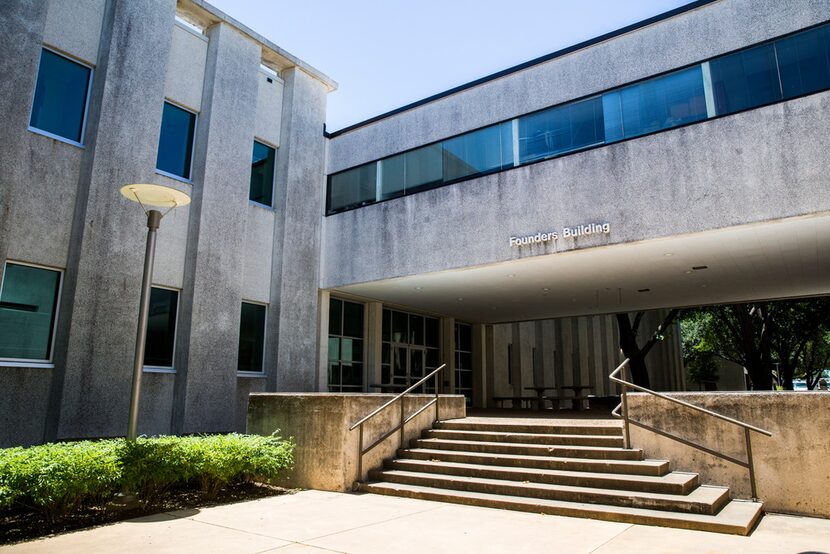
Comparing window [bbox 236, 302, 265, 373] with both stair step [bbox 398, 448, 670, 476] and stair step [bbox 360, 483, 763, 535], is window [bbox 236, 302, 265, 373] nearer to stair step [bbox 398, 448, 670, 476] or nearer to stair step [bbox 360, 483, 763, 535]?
stair step [bbox 398, 448, 670, 476]

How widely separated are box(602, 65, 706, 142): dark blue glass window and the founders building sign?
1923 millimetres

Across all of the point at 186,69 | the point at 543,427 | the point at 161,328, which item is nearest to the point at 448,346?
the point at 161,328

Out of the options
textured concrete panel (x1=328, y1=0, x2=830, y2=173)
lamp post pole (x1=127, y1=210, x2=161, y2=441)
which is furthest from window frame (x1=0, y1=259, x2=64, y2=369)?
textured concrete panel (x1=328, y1=0, x2=830, y2=173)

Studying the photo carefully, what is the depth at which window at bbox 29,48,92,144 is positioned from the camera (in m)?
11.8

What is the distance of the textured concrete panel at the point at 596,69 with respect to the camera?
1097 centimetres

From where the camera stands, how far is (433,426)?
11500mm

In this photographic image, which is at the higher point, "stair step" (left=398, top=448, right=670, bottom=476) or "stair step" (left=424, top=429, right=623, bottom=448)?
"stair step" (left=424, top=429, right=623, bottom=448)

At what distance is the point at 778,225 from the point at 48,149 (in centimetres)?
1404

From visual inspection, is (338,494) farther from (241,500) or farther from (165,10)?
(165,10)

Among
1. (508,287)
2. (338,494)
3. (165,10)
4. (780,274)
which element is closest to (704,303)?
(780,274)

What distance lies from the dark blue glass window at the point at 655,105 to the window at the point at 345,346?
9.59 m

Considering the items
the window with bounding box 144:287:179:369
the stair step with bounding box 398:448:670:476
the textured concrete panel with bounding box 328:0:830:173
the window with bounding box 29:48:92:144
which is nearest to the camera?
the stair step with bounding box 398:448:670:476

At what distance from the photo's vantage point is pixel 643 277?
595 inches

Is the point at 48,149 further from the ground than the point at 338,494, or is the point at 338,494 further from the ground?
the point at 48,149
